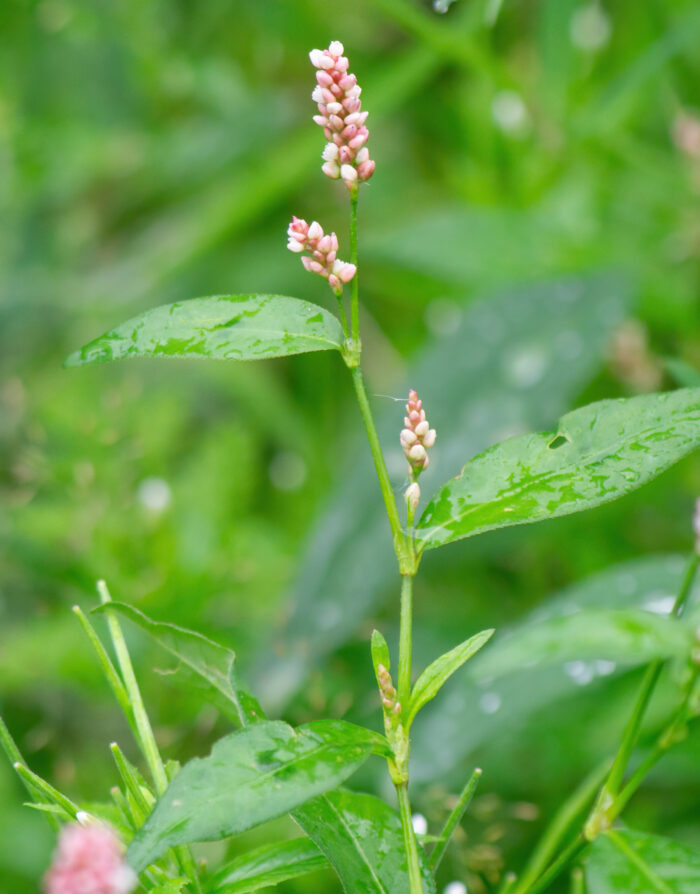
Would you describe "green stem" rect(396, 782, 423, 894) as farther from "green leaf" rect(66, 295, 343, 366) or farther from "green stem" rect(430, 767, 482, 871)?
"green leaf" rect(66, 295, 343, 366)

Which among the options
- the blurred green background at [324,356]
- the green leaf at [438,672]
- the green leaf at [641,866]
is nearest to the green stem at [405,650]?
the green leaf at [438,672]

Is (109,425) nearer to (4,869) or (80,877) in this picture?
(4,869)

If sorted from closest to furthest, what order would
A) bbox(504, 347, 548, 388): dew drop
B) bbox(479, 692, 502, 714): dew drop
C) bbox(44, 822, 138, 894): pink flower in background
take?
bbox(44, 822, 138, 894): pink flower in background, bbox(479, 692, 502, 714): dew drop, bbox(504, 347, 548, 388): dew drop

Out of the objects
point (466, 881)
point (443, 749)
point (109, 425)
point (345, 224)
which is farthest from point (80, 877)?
point (345, 224)

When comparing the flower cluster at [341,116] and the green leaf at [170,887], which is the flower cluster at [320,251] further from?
the green leaf at [170,887]

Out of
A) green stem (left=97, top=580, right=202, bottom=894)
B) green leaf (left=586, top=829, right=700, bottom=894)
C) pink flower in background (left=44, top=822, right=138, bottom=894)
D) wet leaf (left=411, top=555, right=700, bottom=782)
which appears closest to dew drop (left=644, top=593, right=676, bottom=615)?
wet leaf (left=411, top=555, right=700, bottom=782)
